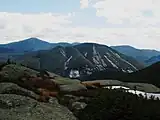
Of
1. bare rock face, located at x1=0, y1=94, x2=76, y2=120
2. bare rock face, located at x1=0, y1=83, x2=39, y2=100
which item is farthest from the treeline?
bare rock face, located at x1=0, y1=83, x2=39, y2=100

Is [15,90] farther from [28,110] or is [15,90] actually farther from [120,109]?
[120,109]

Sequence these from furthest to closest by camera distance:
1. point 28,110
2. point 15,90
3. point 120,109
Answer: point 15,90 < point 120,109 < point 28,110

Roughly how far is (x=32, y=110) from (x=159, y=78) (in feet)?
388

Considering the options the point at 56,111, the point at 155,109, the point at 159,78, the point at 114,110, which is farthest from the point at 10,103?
the point at 159,78

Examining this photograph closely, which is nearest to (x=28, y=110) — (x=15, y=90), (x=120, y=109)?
(x=15, y=90)

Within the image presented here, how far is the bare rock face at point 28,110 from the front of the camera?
20369mm

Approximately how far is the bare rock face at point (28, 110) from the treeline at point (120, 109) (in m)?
1.52

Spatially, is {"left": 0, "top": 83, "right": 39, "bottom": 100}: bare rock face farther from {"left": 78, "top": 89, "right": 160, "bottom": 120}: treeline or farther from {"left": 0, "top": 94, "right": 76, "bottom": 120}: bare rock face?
{"left": 78, "top": 89, "right": 160, "bottom": 120}: treeline

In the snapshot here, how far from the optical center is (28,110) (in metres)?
21.5

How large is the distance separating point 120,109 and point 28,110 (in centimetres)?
579

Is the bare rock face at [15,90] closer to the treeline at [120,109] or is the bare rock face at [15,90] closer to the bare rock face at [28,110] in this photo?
the bare rock face at [28,110]

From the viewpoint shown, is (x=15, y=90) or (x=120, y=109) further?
(x=15, y=90)

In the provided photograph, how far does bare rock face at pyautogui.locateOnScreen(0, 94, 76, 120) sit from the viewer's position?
66.8 ft

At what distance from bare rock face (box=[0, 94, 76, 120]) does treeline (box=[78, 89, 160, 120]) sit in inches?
59.8
